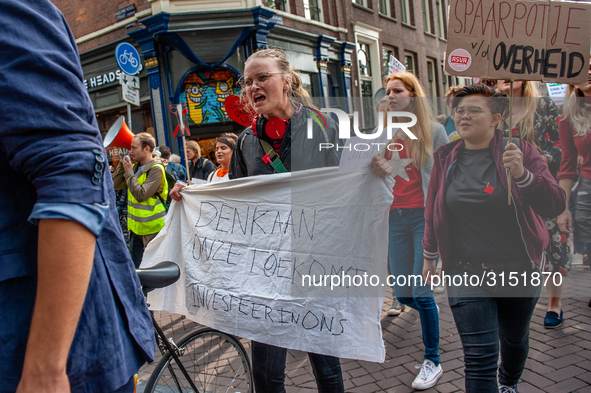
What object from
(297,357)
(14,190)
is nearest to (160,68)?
(297,357)

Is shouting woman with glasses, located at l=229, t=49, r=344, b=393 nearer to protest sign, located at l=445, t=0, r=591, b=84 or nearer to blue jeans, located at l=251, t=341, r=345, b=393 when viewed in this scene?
blue jeans, located at l=251, t=341, r=345, b=393

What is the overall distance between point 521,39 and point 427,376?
210cm

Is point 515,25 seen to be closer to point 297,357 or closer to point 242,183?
point 242,183

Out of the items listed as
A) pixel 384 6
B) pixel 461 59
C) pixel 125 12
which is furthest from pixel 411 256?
pixel 384 6

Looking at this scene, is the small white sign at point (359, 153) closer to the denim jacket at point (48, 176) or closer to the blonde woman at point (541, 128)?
the blonde woman at point (541, 128)

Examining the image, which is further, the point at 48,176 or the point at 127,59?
the point at 127,59

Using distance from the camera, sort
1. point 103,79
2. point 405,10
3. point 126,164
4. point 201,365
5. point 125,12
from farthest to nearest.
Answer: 1. point 405,10
2. point 103,79
3. point 125,12
4. point 126,164
5. point 201,365

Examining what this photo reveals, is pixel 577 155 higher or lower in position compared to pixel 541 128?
lower

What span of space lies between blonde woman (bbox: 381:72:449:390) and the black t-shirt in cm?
52

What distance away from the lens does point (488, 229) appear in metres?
2.10

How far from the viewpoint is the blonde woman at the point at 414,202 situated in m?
2.76

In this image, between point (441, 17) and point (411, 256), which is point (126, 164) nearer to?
point (411, 256)

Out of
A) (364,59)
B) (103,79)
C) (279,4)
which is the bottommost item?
(103,79)

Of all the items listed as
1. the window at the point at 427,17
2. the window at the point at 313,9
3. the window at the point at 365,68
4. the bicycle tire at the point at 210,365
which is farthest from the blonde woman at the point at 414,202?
the window at the point at 427,17
